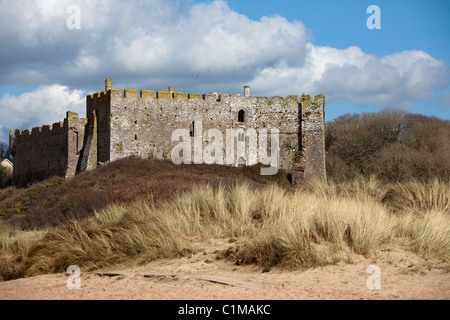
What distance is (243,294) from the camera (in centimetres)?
838

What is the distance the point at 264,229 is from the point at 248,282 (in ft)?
7.70

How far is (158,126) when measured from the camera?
3400 centimetres

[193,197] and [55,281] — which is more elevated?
[193,197]

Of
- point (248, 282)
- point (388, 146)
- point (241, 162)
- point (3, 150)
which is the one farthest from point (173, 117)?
point (3, 150)

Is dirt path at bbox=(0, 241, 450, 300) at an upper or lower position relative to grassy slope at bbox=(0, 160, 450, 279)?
lower

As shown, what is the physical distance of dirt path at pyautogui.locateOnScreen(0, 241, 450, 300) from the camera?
8188 mm

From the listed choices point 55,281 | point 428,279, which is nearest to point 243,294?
point 428,279

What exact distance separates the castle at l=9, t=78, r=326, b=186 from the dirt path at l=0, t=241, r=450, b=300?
23039 mm

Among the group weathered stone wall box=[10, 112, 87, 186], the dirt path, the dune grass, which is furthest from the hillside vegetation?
the dirt path

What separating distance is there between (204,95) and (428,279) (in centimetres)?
2839

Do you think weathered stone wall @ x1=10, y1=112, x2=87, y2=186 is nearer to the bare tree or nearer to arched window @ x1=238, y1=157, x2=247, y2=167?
arched window @ x1=238, y1=157, x2=247, y2=167

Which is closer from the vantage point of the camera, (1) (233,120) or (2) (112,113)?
(2) (112,113)
